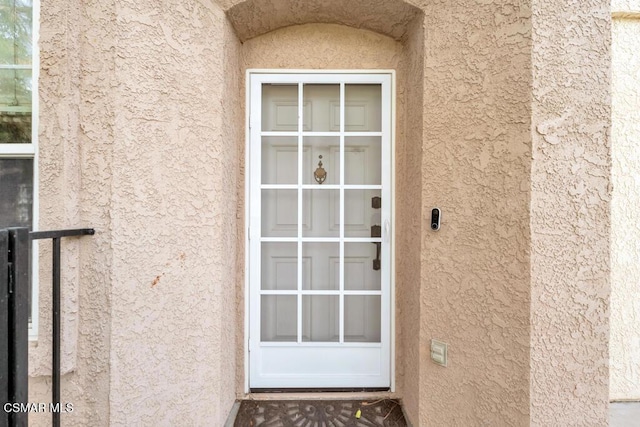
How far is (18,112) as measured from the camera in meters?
2.41

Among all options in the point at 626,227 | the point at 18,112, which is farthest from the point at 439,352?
the point at 18,112

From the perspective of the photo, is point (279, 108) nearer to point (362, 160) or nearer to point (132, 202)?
point (362, 160)

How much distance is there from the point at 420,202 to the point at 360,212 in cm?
78

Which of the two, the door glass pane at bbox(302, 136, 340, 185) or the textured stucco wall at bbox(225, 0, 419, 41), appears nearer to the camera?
the textured stucco wall at bbox(225, 0, 419, 41)

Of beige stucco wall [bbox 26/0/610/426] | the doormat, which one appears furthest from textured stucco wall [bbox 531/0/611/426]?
the doormat

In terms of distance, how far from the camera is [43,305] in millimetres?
2258

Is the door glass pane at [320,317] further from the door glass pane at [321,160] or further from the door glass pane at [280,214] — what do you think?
the door glass pane at [321,160]

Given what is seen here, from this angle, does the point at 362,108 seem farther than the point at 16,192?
Yes

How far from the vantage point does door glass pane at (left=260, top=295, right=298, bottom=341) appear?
3344 millimetres

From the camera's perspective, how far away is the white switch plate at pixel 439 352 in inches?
101

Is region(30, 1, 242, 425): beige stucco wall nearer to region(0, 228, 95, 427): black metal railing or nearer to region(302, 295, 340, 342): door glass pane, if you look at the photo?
region(0, 228, 95, 427): black metal railing

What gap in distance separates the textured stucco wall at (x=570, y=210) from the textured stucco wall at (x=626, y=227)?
3.19ft

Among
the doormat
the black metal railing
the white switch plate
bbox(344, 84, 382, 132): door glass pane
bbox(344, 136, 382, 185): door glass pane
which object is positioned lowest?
the doormat

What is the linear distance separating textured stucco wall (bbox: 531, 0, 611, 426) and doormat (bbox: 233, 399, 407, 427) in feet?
4.37
